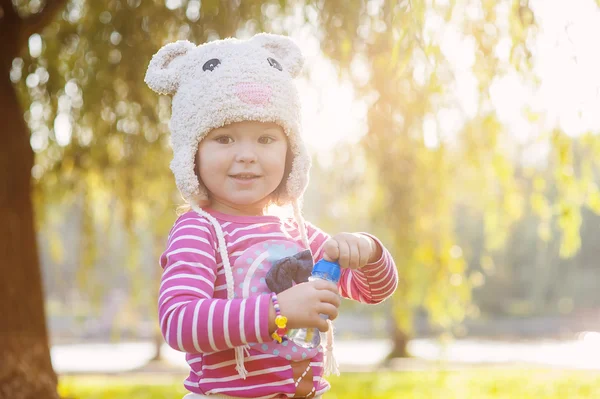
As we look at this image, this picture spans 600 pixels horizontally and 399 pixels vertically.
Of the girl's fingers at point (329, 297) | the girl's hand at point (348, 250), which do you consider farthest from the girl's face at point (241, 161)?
the girl's fingers at point (329, 297)

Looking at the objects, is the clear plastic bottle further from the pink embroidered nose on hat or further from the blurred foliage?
the blurred foliage

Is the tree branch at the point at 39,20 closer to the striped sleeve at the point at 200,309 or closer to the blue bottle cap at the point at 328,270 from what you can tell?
the striped sleeve at the point at 200,309

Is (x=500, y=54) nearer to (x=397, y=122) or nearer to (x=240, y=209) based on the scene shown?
(x=397, y=122)

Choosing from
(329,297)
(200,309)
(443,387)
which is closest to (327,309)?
(329,297)

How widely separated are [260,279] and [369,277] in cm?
29

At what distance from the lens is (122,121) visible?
5.48 meters

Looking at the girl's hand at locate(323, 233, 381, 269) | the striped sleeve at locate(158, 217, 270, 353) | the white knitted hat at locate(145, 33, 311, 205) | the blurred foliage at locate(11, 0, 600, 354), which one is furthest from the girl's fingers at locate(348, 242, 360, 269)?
the blurred foliage at locate(11, 0, 600, 354)

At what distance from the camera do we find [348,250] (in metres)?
1.60

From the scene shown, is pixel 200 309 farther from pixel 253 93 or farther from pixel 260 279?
pixel 253 93

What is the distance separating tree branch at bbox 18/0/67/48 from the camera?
16.1 feet

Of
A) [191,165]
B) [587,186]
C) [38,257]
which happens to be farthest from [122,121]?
[191,165]

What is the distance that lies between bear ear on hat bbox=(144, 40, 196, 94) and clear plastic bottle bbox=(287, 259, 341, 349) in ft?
1.99

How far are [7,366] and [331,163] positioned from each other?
3168 millimetres

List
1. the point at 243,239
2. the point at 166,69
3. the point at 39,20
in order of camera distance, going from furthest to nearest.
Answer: the point at 39,20
the point at 166,69
the point at 243,239
